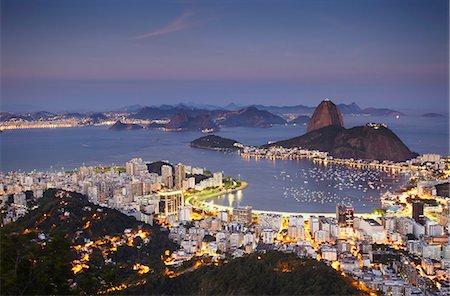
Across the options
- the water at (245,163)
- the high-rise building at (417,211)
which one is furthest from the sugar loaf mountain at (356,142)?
the high-rise building at (417,211)

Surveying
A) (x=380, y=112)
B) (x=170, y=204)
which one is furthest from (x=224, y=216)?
(x=380, y=112)

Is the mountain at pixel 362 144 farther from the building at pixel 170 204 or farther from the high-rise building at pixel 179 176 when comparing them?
the building at pixel 170 204

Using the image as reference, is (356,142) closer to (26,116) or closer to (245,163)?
(245,163)

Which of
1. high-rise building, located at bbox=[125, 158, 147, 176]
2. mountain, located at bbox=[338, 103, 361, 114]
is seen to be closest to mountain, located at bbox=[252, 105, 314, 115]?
mountain, located at bbox=[338, 103, 361, 114]

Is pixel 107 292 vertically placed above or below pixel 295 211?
above

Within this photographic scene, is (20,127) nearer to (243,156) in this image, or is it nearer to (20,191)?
(243,156)

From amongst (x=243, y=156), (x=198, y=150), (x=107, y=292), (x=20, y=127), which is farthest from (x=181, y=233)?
(x=20, y=127)
